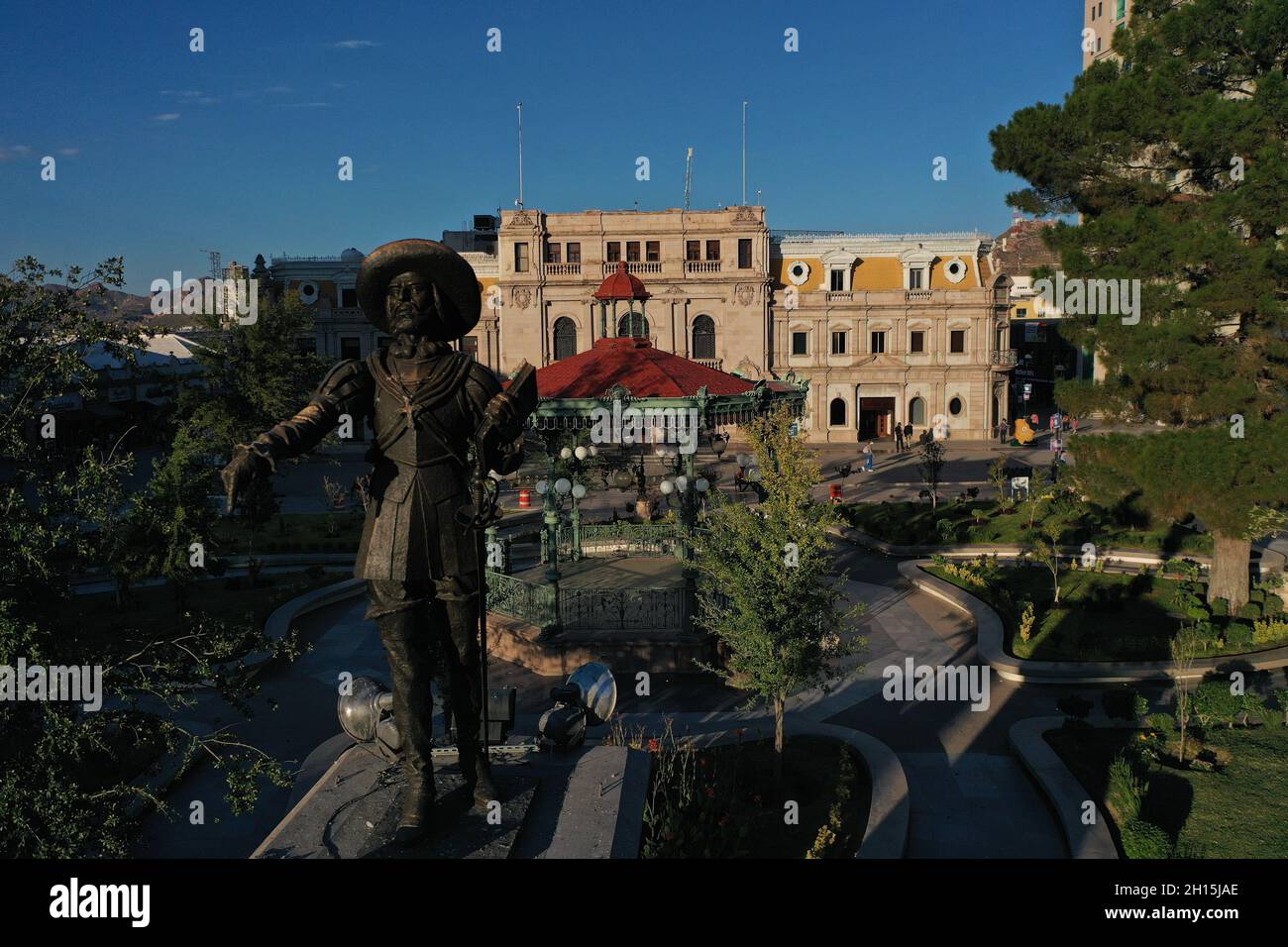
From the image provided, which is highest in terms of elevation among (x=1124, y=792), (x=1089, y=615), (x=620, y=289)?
(x=620, y=289)

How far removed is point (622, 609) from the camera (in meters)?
17.5

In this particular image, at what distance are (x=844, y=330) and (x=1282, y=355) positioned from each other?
3775 centimetres

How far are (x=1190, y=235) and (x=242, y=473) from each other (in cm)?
1688

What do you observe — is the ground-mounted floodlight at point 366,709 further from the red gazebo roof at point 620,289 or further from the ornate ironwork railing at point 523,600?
the red gazebo roof at point 620,289

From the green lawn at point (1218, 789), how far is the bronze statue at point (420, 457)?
8.20m

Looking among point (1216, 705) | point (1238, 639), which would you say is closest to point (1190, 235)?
point (1238, 639)

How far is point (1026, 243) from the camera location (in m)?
135

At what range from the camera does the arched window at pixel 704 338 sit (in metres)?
54.3

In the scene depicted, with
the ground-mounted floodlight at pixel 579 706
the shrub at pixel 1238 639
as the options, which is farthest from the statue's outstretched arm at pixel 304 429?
the shrub at pixel 1238 639

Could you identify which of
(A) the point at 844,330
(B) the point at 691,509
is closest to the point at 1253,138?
(B) the point at 691,509

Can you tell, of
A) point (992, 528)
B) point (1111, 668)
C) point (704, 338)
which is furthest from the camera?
point (704, 338)

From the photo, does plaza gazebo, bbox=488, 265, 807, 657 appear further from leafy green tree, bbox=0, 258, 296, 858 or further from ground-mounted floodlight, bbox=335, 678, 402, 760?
leafy green tree, bbox=0, 258, 296, 858

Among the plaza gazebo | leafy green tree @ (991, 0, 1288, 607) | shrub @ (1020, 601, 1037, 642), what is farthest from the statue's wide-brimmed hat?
leafy green tree @ (991, 0, 1288, 607)

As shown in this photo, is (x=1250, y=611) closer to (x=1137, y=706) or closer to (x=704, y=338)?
(x=1137, y=706)
